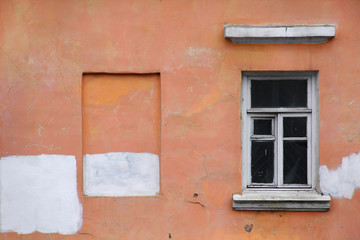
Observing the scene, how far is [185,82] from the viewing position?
538cm

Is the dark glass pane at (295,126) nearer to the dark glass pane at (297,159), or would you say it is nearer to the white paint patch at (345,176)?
the dark glass pane at (297,159)

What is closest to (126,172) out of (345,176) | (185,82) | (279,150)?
(185,82)

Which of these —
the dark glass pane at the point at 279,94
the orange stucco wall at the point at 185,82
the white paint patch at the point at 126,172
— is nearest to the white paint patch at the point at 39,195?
the orange stucco wall at the point at 185,82

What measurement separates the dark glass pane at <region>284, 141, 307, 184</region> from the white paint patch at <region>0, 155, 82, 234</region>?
2.60 meters

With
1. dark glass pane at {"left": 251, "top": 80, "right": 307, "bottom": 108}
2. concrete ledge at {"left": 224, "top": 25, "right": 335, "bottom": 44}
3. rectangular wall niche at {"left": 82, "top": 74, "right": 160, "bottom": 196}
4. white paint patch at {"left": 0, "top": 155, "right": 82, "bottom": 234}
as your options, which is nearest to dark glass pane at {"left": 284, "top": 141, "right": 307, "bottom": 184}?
dark glass pane at {"left": 251, "top": 80, "right": 307, "bottom": 108}

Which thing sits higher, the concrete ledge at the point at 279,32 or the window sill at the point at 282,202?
the concrete ledge at the point at 279,32

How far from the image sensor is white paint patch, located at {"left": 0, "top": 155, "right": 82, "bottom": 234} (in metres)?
5.40

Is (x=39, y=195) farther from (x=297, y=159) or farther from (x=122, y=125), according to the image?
(x=297, y=159)

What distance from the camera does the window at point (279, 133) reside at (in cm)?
546

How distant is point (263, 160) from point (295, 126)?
1.86 feet

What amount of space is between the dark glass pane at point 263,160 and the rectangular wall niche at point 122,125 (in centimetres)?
119

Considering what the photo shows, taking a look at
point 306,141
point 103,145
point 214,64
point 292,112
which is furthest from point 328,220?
point 103,145

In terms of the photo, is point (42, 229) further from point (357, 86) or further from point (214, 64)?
point (357, 86)

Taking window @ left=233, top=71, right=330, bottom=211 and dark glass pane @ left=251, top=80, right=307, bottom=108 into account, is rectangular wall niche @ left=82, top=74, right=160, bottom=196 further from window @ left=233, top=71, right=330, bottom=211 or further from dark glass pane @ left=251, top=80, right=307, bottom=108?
dark glass pane @ left=251, top=80, right=307, bottom=108
